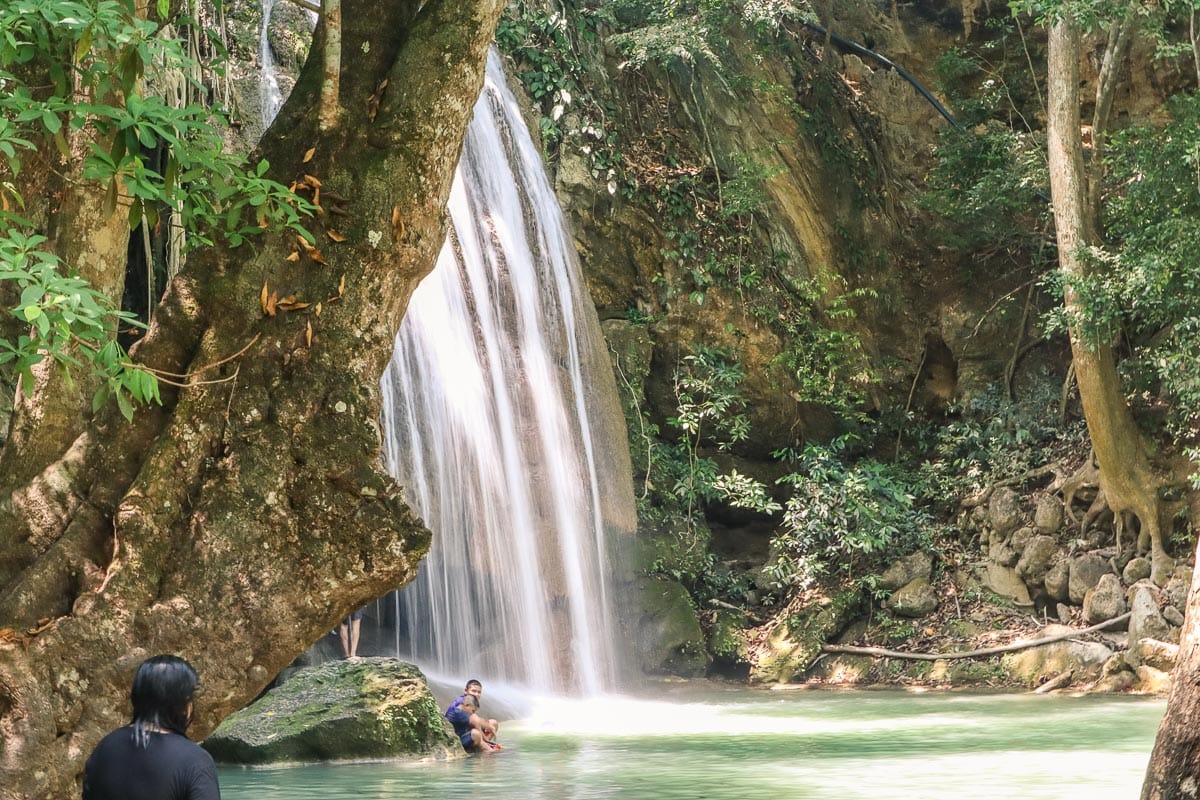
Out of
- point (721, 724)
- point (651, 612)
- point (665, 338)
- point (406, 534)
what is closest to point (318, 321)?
point (406, 534)

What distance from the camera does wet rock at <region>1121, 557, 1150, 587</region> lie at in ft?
52.2

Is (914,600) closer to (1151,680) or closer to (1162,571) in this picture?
(1162,571)

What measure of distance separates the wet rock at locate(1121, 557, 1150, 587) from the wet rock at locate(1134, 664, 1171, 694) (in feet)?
4.94

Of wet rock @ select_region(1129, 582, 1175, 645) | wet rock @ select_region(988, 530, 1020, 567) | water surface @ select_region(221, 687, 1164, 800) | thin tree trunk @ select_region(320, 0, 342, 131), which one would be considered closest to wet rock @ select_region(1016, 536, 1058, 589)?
wet rock @ select_region(988, 530, 1020, 567)

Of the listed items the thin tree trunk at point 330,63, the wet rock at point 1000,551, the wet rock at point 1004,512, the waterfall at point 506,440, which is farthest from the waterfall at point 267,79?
the wet rock at point 1000,551

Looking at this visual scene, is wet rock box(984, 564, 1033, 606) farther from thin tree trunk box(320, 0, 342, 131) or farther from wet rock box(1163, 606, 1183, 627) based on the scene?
thin tree trunk box(320, 0, 342, 131)

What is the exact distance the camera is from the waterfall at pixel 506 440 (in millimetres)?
13641

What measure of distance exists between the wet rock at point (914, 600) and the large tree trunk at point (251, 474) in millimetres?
13249

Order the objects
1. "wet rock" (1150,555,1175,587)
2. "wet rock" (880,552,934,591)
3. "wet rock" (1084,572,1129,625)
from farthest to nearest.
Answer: "wet rock" (880,552,934,591) < "wet rock" (1084,572,1129,625) < "wet rock" (1150,555,1175,587)

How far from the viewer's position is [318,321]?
5.10m

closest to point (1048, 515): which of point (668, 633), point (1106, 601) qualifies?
point (1106, 601)

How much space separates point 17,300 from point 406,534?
180cm

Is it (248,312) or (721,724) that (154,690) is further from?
(721,724)

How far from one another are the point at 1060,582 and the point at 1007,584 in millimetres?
788
